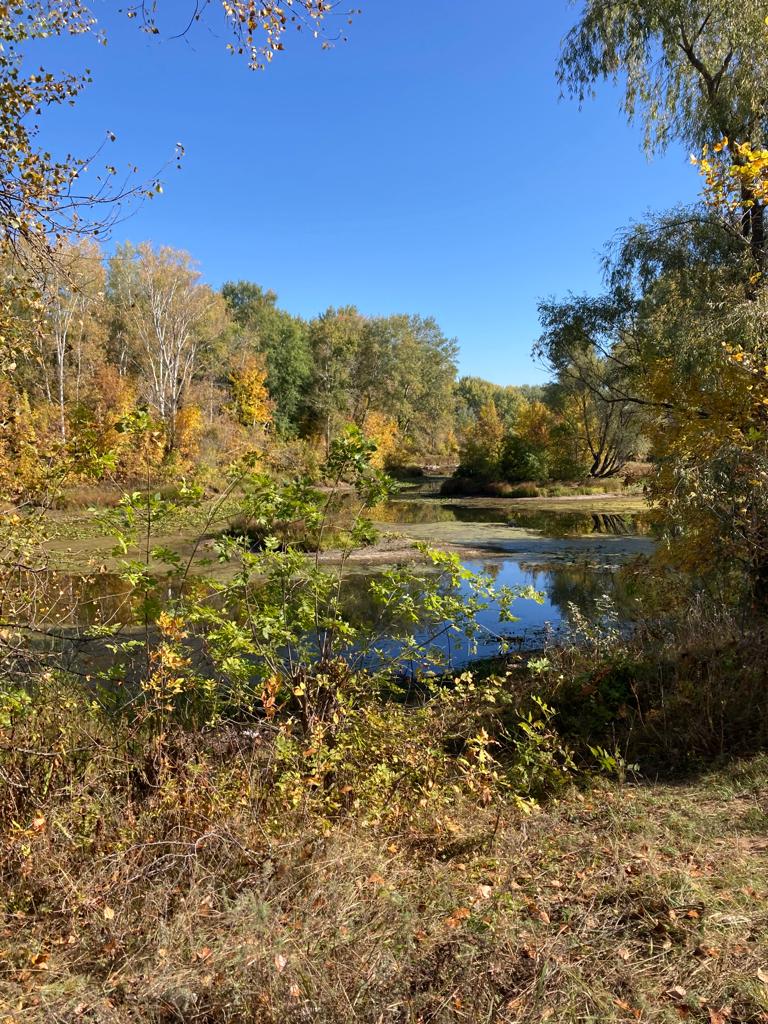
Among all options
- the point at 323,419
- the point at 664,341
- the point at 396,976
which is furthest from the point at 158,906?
the point at 323,419

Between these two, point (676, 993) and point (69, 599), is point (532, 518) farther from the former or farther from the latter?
point (676, 993)

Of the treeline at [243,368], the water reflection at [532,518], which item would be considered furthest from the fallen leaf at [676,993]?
the water reflection at [532,518]

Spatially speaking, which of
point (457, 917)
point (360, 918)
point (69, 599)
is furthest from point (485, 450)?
point (360, 918)

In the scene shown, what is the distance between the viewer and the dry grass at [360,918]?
8.16 feet

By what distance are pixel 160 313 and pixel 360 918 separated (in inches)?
1467

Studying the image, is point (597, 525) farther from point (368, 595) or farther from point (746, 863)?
point (746, 863)

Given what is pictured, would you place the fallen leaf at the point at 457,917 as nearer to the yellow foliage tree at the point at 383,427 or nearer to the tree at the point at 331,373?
the tree at the point at 331,373

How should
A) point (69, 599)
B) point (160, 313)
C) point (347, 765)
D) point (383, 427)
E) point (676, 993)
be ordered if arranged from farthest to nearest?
1. point (383, 427)
2. point (160, 313)
3. point (69, 599)
4. point (347, 765)
5. point (676, 993)

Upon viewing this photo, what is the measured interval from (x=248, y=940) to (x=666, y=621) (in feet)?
24.0

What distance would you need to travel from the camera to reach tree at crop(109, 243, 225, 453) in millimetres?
34906

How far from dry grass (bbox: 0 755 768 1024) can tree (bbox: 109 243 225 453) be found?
32.9 meters

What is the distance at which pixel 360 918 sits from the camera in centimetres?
298

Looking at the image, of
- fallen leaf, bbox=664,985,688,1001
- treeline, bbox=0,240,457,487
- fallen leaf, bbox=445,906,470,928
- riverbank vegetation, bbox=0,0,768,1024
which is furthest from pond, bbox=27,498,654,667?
treeline, bbox=0,240,457,487

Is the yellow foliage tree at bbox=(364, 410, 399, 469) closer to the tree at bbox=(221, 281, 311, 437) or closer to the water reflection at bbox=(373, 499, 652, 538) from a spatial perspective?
the tree at bbox=(221, 281, 311, 437)
